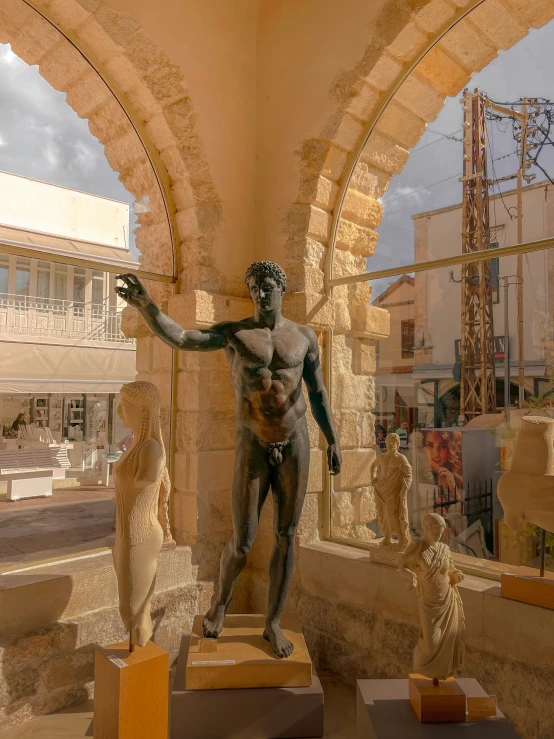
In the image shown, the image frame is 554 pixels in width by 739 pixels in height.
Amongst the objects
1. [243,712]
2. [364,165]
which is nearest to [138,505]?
[243,712]

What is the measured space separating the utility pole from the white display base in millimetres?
2671

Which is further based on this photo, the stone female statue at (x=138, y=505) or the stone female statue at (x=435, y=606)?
the stone female statue at (x=138, y=505)

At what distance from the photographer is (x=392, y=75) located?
12.1ft

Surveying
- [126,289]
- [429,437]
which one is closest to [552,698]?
[429,437]

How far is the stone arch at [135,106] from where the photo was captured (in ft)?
11.1

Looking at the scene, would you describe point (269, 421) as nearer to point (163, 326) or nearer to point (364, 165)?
point (163, 326)

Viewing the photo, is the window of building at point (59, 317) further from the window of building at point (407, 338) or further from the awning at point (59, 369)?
the window of building at point (407, 338)

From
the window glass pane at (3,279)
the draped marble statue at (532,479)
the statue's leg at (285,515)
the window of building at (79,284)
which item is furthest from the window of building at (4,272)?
the draped marble statue at (532,479)

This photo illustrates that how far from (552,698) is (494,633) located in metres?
0.36

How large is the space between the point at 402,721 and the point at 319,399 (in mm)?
1468

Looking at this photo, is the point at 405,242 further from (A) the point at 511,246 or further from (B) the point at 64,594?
(B) the point at 64,594

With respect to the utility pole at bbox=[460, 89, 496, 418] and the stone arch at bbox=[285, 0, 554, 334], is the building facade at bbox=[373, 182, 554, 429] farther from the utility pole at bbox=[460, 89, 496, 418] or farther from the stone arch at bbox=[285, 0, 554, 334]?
the stone arch at bbox=[285, 0, 554, 334]

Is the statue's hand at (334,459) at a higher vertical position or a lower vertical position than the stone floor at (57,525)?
higher

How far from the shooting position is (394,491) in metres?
A: 3.38
